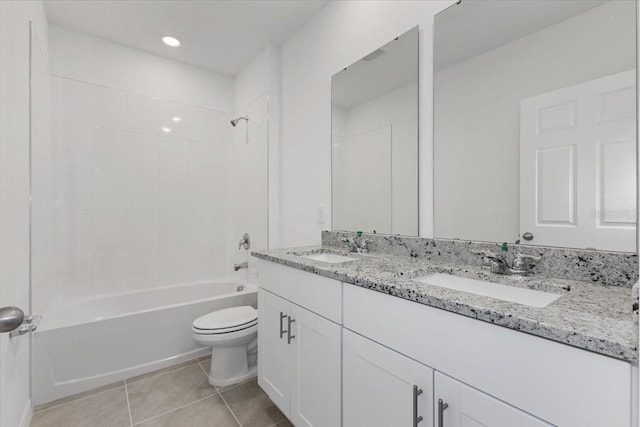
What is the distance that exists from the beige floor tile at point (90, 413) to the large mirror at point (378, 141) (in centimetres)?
168

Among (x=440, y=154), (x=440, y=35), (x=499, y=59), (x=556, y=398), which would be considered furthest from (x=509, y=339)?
(x=440, y=35)

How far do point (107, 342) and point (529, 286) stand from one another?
2.47m

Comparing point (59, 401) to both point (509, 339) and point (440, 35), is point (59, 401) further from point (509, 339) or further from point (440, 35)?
point (440, 35)

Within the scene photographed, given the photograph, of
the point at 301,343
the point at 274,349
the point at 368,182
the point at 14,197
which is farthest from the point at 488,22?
the point at 14,197

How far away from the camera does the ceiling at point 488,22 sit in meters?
1.10

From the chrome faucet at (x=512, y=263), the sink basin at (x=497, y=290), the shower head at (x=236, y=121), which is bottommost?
the sink basin at (x=497, y=290)

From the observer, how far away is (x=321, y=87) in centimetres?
216

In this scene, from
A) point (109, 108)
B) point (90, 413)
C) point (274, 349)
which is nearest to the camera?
point (274, 349)

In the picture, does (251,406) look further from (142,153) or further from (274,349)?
(142,153)

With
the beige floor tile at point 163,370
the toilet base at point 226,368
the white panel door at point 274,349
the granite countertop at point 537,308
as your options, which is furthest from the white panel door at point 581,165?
the beige floor tile at point 163,370

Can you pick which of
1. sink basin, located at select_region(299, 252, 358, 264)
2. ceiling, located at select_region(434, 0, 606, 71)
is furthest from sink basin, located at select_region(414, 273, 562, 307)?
Result: ceiling, located at select_region(434, 0, 606, 71)

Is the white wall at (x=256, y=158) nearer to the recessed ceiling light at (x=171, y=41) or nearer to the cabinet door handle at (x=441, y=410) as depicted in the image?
the recessed ceiling light at (x=171, y=41)

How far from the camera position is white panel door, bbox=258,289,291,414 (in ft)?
4.92

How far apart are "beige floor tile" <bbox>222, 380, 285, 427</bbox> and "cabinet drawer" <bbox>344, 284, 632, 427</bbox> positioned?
1083 mm
